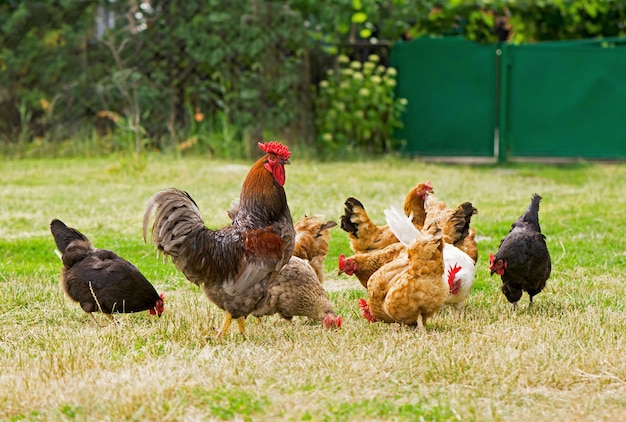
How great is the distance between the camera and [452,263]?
19.7 ft

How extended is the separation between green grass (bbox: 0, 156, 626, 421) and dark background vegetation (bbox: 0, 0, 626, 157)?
7.49 meters

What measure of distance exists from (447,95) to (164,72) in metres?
5.35

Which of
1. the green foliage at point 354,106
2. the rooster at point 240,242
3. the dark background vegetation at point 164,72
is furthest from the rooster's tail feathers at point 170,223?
the green foliage at point 354,106

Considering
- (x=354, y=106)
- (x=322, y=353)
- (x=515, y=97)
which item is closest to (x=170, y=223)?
(x=322, y=353)

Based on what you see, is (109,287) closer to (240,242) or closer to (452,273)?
(240,242)

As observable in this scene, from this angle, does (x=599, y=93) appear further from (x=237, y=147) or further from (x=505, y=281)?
(x=505, y=281)

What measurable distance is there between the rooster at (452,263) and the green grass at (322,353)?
6.0 inches

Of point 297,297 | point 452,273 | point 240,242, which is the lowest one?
point 297,297

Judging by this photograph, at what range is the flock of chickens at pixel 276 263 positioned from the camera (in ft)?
17.7

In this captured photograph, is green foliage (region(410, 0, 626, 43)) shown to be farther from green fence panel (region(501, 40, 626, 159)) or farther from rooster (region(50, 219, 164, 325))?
rooster (region(50, 219, 164, 325))

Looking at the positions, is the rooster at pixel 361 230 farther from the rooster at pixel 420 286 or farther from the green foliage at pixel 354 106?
the green foliage at pixel 354 106

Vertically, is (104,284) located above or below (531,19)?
below

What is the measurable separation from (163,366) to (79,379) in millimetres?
410

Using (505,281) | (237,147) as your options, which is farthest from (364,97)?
(505,281)
